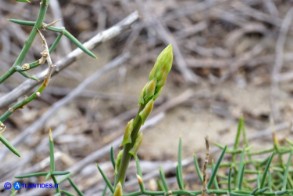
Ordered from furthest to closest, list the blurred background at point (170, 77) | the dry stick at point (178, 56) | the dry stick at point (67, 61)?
1. the dry stick at point (178, 56)
2. the blurred background at point (170, 77)
3. the dry stick at point (67, 61)

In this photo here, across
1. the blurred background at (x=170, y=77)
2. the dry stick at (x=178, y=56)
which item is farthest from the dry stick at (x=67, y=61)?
the dry stick at (x=178, y=56)

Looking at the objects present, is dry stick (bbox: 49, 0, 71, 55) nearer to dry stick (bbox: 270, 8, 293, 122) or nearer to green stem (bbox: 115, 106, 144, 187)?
dry stick (bbox: 270, 8, 293, 122)

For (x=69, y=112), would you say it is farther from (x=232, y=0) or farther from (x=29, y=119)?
(x=232, y=0)

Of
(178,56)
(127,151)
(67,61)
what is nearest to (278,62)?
(178,56)

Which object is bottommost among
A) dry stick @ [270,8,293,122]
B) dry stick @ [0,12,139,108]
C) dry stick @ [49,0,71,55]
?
dry stick @ [270,8,293,122]

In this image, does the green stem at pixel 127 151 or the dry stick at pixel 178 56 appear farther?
the dry stick at pixel 178 56

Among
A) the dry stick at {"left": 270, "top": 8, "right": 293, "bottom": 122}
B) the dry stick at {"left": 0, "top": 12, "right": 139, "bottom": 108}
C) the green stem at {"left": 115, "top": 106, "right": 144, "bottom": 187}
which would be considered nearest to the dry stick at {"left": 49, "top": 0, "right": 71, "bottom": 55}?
the dry stick at {"left": 270, "top": 8, "right": 293, "bottom": 122}

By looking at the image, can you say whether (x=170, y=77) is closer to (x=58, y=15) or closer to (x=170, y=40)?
(x=170, y=40)

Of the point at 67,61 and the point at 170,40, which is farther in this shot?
the point at 170,40

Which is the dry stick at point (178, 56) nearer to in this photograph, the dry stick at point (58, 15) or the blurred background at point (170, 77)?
the blurred background at point (170, 77)
